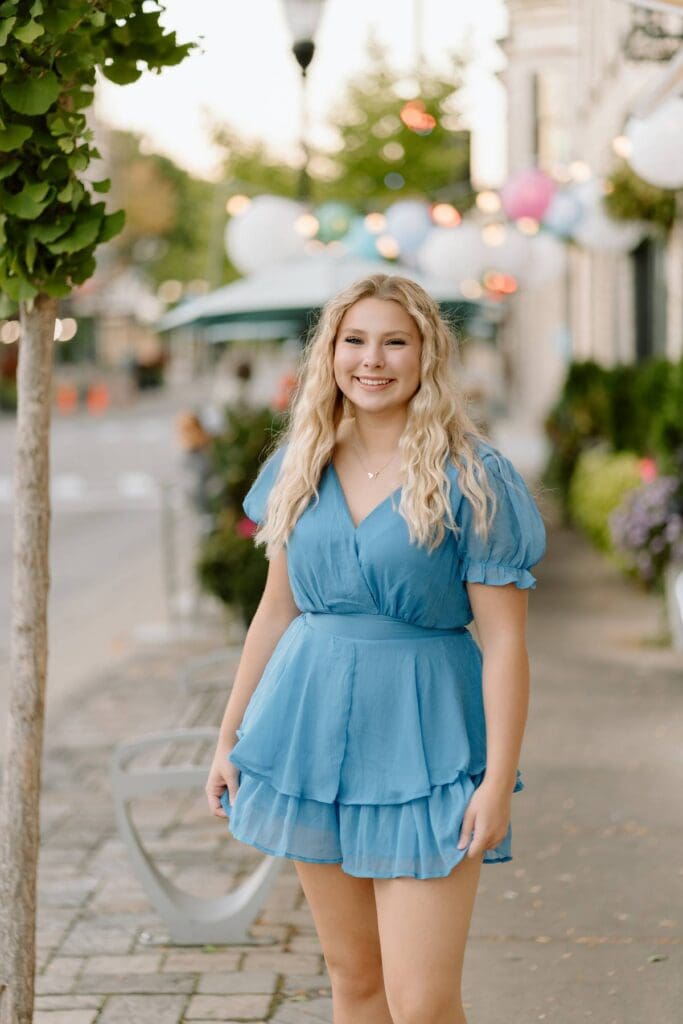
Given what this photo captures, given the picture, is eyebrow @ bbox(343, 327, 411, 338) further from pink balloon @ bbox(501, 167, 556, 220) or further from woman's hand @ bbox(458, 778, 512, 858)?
pink balloon @ bbox(501, 167, 556, 220)

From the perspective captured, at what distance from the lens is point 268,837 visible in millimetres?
2998

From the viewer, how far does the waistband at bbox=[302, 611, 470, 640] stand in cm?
296

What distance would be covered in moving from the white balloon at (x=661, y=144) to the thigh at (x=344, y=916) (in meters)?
5.42

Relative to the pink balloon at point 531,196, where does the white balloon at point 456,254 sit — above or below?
below

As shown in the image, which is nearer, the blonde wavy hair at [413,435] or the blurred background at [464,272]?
the blonde wavy hair at [413,435]

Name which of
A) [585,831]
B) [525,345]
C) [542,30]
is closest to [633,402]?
[542,30]

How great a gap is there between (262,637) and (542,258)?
11.4m

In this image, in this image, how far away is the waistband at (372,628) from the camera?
2959 mm

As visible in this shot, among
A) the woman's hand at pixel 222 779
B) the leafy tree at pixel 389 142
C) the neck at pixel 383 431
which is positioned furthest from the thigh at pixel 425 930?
the leafy tree at pixel 389 142

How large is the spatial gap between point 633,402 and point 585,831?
351 inches

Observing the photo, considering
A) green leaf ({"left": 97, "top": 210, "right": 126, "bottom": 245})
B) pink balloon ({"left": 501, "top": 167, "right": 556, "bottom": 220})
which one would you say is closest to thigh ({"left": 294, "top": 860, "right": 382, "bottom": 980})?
green leaf ({"left": 97, "top": 210, "right": 126, "bottom": 245})

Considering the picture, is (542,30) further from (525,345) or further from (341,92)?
(525,345)

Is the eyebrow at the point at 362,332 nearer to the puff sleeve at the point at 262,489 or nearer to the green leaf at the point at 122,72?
the puff sleeve at the point at 262,489

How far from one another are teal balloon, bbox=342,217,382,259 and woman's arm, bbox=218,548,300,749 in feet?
34.7
